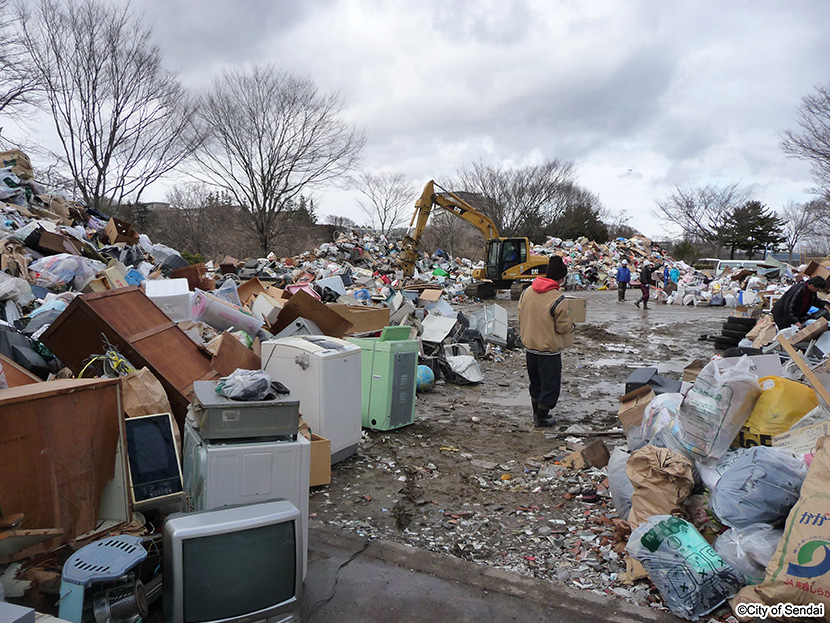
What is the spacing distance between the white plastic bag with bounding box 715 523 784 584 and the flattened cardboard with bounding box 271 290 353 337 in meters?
3.99

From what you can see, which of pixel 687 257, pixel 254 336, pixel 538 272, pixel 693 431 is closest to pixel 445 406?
pixel 254 336

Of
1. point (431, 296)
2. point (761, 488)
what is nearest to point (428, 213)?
point (431, 296)

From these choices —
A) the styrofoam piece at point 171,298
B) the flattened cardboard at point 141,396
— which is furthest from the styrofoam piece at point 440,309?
the flattened cardboard at point 141,396

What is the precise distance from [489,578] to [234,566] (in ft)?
4.28

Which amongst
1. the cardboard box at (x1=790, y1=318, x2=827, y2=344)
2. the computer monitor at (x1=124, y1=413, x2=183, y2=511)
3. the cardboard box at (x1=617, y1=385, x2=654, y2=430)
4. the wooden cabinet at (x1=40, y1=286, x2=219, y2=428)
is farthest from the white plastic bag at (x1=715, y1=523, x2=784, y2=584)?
the cardboard box at (x1=790, y1=318, x2=827, y2=344)

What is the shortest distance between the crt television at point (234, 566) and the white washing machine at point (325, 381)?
167 centimetres

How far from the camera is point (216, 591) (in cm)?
194

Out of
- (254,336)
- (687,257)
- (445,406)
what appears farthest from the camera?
(687,257)

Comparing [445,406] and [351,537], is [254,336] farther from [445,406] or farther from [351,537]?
[351,537]

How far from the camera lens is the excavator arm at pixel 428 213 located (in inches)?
622

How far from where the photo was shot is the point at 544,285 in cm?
494

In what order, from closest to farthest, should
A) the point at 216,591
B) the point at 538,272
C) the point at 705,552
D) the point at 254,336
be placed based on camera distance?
the point at 216,591 → the point at 705,552 → the point at 254,336 → the point at 538,272

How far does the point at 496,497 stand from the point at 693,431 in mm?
1348

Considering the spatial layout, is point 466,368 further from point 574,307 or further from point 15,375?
point 15,375
